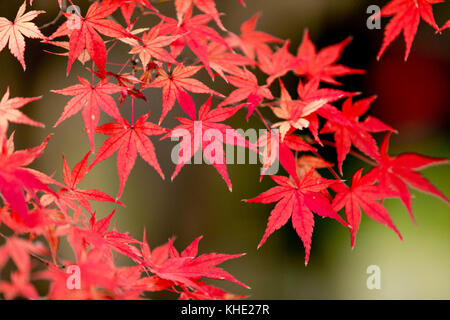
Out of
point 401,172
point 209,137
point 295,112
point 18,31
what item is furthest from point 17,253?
point 401,172

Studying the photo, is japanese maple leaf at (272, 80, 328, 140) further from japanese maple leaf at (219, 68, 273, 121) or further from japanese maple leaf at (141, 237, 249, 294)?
japanese maple leaf at (141, 237, 249, 294)

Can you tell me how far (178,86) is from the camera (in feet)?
2.87

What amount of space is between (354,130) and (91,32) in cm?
66

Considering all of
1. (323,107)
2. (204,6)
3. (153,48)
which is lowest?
(323,107)

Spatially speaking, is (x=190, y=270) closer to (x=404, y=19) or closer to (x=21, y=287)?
(x=21, y=287)

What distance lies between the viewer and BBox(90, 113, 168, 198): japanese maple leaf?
2.76 feet

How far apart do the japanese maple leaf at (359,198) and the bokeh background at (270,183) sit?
4.78 ft

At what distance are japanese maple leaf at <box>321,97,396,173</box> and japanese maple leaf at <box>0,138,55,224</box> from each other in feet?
2.26

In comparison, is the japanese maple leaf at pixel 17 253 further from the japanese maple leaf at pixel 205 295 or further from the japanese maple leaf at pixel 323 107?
the japanese maple leaf at pixel 323 107

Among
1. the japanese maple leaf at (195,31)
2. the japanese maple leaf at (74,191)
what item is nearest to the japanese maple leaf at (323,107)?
the japanese maple leaf at (195,31)

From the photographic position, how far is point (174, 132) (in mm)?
820

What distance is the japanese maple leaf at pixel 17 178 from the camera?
640 mm

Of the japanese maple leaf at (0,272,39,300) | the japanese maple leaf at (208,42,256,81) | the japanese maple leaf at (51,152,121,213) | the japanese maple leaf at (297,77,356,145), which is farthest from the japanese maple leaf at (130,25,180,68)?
the japanese maple leaf at (0,272,39,300)

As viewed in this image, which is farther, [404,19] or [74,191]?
[404,19]
